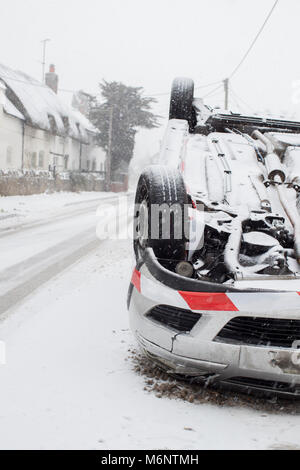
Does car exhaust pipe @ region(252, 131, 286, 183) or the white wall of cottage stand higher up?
the white wall of cottage

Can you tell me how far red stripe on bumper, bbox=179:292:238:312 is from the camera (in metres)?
2.62

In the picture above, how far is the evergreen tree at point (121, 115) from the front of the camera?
4517cm

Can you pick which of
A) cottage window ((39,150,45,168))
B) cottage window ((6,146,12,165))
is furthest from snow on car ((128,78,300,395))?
cottage window ((39,150,45,168))

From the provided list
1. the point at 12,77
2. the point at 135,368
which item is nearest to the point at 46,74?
the point at 12,77

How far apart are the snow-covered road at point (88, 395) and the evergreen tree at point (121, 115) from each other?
41004mm

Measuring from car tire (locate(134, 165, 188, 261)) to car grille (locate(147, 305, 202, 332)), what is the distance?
40cm

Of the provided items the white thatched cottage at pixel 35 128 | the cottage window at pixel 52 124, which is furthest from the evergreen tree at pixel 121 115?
the cottage window at pixel 52 124

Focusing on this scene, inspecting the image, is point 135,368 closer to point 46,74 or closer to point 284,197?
point 284,197

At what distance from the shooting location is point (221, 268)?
3.04 meters

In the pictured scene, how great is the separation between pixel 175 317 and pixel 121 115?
1747 inches

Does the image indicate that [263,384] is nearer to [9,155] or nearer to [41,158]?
[9,155]

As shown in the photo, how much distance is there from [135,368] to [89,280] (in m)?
2.98

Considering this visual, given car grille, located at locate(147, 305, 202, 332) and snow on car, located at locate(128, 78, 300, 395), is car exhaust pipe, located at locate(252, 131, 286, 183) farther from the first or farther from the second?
car grille, located at locate(147, 305, 202, 332)

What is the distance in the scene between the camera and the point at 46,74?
44.2 meters
